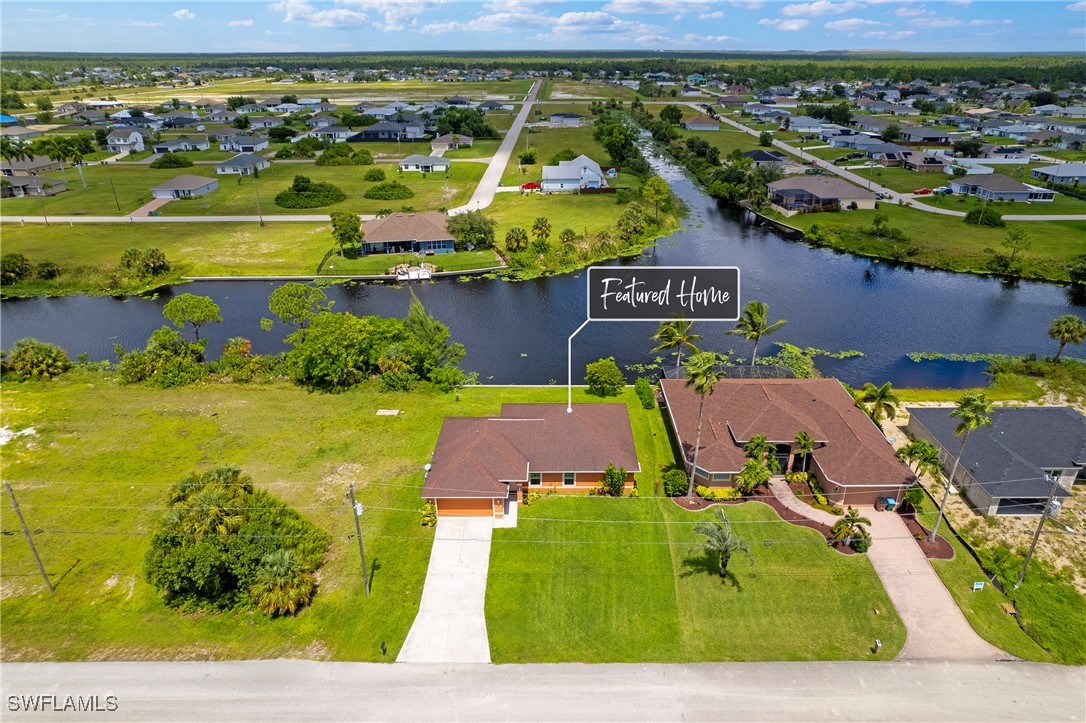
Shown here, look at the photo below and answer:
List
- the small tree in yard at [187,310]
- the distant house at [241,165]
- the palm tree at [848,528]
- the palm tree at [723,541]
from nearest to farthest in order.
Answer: the palm tree at [723,541]
the palm tree at [848,528]
the small tree in yard at [187,310]
the distant house at [241,165]

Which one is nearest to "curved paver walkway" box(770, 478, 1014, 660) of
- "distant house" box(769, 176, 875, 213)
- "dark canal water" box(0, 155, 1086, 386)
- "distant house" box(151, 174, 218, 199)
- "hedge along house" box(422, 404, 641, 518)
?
"hedge along house" box(422, 404, 641, 518)

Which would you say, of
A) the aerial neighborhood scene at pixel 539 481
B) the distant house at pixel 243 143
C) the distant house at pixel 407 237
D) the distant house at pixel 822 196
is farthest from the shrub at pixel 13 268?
the distant house at pixel 822 196

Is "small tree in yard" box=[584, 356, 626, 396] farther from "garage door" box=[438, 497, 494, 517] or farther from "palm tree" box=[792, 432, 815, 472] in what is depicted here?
"garage door" box=[438, 497, 494, 517]

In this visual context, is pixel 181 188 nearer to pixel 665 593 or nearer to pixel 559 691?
pixel 665 593

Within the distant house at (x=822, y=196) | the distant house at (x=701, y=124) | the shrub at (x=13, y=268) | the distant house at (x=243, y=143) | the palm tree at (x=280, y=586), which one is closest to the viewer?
the palm tree at (x=280, y=586)

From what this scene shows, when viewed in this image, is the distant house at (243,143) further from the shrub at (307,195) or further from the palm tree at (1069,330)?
the palm tree at (1069,330)

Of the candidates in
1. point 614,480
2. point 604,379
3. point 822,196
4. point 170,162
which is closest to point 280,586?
point 614,480
